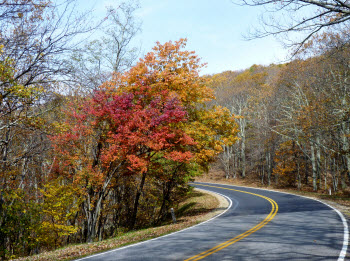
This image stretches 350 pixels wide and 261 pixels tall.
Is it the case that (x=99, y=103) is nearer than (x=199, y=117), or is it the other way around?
(x=99, y=103)

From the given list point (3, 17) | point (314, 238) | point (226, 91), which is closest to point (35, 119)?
point (3, 17)

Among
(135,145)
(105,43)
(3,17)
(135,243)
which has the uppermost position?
(105,43)

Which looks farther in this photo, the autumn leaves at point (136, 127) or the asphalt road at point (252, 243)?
the autumn leaves at point (136, 127)

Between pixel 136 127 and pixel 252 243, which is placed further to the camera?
pixel 136 127

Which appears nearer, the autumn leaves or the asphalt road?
the asphalt road

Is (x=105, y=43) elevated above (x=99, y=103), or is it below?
above

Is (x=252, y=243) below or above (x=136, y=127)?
below

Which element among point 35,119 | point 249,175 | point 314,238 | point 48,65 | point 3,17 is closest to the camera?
point 3,17

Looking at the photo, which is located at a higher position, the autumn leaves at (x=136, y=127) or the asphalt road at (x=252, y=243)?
the autumn leaves at (x=136, y=127)

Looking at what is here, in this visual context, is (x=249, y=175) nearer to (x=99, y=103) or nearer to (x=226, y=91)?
(x=226, y=91)

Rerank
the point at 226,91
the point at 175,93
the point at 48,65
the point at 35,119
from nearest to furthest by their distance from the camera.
Result: the point at 48,65
the point at 35,119
the point at 175,93
the point at 226,91

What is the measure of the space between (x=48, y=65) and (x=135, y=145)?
7449 mm

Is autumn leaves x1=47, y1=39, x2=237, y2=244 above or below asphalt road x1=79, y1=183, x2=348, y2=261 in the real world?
above

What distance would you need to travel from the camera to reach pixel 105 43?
18.5 m
